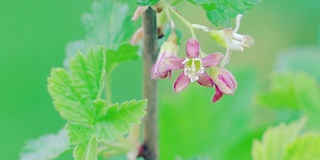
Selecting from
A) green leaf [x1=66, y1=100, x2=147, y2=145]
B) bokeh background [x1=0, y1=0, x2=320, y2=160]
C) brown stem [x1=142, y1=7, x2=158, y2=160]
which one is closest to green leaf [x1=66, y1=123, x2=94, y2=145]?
green leaf [x1=66, y1=100, x2=147, y2=145]

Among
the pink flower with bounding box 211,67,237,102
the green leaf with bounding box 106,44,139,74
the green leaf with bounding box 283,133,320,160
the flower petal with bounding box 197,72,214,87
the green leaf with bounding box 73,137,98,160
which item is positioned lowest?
the green leaf with bounding box 283,133,320,160

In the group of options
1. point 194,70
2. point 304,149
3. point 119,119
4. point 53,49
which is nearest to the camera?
point 194,70

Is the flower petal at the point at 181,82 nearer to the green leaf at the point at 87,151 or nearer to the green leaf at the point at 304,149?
the green leaf at the point at 87,151

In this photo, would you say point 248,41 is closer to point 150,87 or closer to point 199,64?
point 199,64

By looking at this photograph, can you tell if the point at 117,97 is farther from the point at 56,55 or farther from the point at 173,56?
the point at 173,56

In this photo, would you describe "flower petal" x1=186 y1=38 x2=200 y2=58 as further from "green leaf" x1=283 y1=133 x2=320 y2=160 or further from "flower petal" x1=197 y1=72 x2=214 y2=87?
"green leaf" x1=283 y1=133 x2=320 y2=160

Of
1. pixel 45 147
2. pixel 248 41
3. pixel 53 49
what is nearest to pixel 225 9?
pixel 248 41
